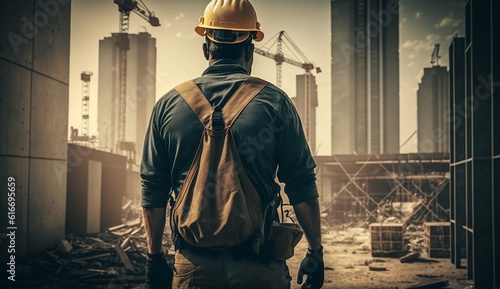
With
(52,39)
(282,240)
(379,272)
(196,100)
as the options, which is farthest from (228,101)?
(379,272)

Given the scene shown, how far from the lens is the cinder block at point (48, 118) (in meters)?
11.0

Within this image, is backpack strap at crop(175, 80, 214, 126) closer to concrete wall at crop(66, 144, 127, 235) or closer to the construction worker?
the construction worker

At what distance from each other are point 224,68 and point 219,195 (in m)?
0.75

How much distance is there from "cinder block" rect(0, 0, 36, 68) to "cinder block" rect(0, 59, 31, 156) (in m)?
Result: 0.22

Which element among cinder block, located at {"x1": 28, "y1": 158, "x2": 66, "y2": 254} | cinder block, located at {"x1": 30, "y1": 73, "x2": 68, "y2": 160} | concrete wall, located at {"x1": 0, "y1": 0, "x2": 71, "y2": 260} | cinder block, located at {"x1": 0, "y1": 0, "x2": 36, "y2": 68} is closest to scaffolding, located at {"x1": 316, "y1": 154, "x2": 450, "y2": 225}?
cinder block, located at {"x1": 28, "y1": 158, "x2": 66, "y2": 254}

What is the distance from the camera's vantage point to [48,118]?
11586 mm

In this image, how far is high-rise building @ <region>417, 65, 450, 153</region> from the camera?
227 ft

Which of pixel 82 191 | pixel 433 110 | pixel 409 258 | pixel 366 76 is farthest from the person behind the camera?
pixel 433 110

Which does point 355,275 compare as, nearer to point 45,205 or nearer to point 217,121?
point 45,205

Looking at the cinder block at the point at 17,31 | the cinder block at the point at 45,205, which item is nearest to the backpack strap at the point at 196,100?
the cinder block at the point at 17,31

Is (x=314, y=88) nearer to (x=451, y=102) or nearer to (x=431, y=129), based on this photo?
(x=431, y=129)

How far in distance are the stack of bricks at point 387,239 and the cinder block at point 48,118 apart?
419 inches

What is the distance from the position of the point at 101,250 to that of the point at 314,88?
Answer: 2931 inches

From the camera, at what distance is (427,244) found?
54.7 feet
